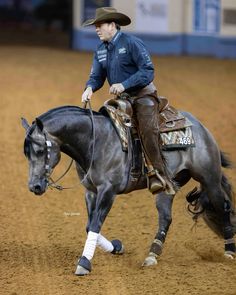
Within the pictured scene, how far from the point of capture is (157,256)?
317 inches

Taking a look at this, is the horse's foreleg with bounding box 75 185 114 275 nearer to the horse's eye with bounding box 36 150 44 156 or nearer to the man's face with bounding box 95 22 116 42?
the horse's eye with bounding box 36 150 44 156

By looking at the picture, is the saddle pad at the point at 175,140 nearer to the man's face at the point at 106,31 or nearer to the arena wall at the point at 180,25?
the man's face at the point at 106,31

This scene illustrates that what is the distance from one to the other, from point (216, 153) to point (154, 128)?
0.82 meters

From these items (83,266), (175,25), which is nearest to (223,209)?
(83,266)

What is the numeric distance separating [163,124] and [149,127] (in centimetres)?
33

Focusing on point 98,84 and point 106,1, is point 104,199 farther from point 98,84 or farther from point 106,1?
point 106,1

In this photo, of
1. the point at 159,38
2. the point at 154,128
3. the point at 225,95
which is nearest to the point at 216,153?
the point at 154,128

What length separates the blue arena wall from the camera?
2456 centimetres

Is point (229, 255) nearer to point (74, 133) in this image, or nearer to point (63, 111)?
point (74, 133)

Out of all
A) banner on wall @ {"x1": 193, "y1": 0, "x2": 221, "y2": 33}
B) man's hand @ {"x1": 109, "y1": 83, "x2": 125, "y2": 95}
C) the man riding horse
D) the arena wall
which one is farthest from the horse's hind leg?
banner on wall @ {"x1": 193, "y1": 0, "x2": 221, "y2": 33}

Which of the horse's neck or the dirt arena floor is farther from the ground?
the horse's neck

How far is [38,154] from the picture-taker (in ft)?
23.8

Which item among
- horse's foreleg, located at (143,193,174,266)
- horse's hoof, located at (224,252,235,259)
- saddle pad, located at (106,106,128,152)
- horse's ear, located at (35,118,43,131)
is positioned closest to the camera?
horse's ear, located at (35,118,43,131)

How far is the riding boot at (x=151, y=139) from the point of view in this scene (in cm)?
766
